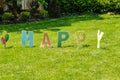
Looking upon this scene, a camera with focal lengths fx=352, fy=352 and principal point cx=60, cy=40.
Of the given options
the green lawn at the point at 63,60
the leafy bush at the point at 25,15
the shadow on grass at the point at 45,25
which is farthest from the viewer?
the leafy bush at the point at 25,15

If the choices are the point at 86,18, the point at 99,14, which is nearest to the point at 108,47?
the point at 86,18

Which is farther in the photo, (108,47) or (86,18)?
(86,18)

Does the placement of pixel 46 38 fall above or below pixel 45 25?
above

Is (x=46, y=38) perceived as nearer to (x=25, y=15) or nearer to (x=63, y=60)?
(x=63, y=60)

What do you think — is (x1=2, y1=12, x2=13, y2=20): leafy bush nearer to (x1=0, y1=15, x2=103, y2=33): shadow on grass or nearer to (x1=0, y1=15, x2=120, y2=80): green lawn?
(x1=0, y1=15, x2=103, y2=33): shadow on grass

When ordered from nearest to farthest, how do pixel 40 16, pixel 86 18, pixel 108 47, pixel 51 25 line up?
pixel 108 47 < pixel 51 25 < pixel 86 18 < pixel 40 16

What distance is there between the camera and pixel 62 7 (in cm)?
2297

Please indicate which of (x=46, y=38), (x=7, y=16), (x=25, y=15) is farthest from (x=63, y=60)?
(x=25, y=15)

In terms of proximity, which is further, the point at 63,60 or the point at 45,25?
the point at 45,25

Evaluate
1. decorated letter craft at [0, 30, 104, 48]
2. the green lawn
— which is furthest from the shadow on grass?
decorated letter craft at [0, 30, 104, 48]

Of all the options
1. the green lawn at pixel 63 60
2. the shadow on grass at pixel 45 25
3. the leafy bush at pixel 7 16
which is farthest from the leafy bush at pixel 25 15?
the green lawn at pixel 63 60

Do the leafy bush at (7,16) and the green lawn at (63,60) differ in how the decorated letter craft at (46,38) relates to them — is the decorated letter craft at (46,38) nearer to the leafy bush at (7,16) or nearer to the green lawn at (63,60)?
the green lawn at (63,60)

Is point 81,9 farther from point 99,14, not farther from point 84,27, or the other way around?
point 84,27

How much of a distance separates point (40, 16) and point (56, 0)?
1782 mm
